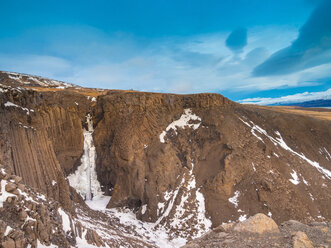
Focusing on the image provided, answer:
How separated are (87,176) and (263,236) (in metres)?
23.5

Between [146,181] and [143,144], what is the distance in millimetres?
4823

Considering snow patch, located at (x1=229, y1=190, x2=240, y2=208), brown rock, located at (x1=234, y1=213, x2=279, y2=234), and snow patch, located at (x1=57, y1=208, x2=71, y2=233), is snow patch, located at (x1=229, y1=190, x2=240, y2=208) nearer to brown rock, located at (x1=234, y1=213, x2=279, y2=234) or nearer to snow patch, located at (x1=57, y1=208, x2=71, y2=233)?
brown rock, located at (x1=234, y1=213, x2=279, y2=234)

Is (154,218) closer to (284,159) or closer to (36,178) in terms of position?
(36,178)

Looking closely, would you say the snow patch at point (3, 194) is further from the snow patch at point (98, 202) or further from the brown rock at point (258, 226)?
the snow patch at point (98, 202)

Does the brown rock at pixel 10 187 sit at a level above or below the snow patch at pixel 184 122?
below

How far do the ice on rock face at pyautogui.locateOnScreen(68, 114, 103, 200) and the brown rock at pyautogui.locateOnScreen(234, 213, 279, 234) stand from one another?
2165 cm

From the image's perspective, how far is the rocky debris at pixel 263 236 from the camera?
219 inches

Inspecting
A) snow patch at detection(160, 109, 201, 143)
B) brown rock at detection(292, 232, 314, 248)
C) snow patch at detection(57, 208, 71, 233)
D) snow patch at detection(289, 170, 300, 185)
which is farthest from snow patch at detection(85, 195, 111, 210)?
brown rock at detection(292, 232, 314, 248)

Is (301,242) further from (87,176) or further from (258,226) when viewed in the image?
(87,176)

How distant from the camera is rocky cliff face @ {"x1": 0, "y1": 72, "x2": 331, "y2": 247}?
17.4m

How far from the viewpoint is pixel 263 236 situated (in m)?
6.34

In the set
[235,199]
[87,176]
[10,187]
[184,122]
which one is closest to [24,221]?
[10,187]

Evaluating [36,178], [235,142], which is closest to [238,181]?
[235,142]

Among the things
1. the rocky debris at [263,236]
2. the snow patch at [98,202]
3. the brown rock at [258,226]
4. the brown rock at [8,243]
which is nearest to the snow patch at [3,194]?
the brown rock at [8,243]
